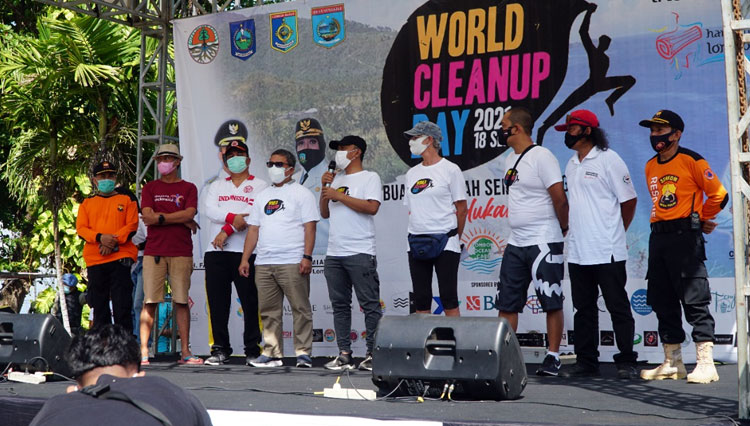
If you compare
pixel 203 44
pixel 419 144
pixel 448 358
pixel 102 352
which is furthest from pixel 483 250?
pixel 102 352

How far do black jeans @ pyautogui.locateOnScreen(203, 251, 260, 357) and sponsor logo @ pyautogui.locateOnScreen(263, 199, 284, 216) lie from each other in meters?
0.46

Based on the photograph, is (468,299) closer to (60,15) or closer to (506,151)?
(506,151)

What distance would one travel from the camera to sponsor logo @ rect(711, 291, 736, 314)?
5918 millimetres

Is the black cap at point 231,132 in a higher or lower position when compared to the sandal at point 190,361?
higher

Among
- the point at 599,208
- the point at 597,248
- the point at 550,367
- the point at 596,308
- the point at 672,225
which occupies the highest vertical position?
the point at 599,208

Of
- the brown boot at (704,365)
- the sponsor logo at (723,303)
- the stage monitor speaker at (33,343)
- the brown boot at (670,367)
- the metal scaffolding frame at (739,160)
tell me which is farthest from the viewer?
the sponsor logo at (723,303)

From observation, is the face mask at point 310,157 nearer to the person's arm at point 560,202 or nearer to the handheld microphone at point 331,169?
the handheld microphone at point 331,169

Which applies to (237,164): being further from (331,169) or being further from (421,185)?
(421,185)

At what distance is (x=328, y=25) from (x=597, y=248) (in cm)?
334

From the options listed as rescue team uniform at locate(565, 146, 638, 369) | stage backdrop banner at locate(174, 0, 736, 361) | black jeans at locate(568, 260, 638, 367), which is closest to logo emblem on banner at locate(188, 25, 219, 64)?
stage backdrop banner at locate(174, 0, 736, 361)

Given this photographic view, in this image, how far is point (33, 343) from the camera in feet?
17.8

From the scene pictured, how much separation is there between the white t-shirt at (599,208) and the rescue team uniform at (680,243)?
0.75 feet

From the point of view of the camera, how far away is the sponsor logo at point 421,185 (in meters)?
5.65

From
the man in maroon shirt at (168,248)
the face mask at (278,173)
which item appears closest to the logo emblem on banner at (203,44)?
the man in maroon shirt at (168,248)
